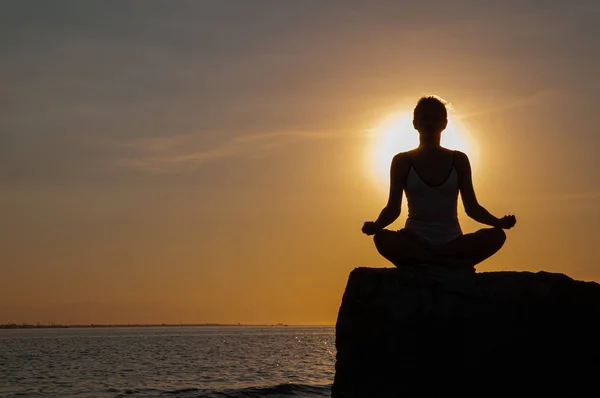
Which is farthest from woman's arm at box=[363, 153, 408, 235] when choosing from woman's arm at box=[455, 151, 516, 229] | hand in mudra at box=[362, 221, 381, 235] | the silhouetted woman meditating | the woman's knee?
the woman's knee

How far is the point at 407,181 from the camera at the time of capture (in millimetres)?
8297

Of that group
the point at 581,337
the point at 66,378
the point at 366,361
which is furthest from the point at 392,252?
the point at 66,378

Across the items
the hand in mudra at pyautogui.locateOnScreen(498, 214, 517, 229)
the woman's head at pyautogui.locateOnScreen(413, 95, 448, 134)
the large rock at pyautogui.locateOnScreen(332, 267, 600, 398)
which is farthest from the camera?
the woman's head at pyautogui.locateOnScreen(413, 95, 448, 134)

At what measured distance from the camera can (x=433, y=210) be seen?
26.9 ft

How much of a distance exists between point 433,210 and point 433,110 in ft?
3.39

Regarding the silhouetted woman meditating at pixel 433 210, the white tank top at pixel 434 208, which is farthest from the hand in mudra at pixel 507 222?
the white tank top at pixel 434 208

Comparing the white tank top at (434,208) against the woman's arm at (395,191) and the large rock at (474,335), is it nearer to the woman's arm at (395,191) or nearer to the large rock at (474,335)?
the woman's arm at (395,191)

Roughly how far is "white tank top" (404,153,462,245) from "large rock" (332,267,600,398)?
75 centimetres

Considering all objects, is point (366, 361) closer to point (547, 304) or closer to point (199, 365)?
point (547, 304)

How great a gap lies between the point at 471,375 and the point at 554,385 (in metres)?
0.73

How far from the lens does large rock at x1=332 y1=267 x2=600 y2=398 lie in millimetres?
7172

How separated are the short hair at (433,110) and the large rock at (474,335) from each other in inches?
68.9

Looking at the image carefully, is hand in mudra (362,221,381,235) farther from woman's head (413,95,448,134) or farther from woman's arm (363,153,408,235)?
woman's head (413,95,448,134)

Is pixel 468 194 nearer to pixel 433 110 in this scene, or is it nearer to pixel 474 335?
pixel 433 110
